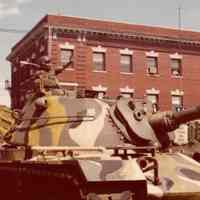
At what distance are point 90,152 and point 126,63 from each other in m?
31.2

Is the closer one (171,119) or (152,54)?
(171,119)

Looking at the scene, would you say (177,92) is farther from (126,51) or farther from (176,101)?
(126,51)

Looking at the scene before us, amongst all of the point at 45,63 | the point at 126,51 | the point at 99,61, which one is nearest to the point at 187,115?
the point at 45,63

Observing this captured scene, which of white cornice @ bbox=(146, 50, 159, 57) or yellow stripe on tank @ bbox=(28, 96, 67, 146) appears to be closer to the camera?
yellow stripe on tank @ bbox=(28, 96, 67, 146)

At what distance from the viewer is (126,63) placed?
39.1 meters

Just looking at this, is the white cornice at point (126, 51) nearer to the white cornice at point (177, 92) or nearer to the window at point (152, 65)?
the window at point (152, 65)

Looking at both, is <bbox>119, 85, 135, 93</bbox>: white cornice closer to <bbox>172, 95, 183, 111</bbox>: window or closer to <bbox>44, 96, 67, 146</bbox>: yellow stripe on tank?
<bbox>172, 95, 183, 111</bbox>: window

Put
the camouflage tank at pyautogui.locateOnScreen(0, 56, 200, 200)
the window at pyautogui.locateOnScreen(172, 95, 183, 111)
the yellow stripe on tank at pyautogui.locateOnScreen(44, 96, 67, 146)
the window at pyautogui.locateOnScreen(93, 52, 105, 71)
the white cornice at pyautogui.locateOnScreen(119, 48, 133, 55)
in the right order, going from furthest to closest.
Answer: the window at pyautogui.locateOnScreen(172, 95, 183, 111), the white cornice at pyautogui.locateOnScreen(119, 48, 133, 55), the window at pyautogui.locateOnScreen(93, 52, 105, 71), the yellow stripe on tank at pyautogui.locateOnScreen(44, 96, 67, 146), the camouflage tank at pyautogui.locateOnScreen(0, 56, 200, 200)

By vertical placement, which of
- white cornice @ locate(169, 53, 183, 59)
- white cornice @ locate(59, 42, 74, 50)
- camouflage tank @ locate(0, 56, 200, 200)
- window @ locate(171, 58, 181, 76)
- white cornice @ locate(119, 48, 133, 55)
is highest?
white cornice @ locate(59, 42, 74, 50)

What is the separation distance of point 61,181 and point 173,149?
130 inches

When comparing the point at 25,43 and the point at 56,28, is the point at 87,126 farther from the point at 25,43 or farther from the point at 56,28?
the point at 25,43

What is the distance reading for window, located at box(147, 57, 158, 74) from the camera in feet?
131

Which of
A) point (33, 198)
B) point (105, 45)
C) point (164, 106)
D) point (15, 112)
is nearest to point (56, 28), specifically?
point (105, 45)

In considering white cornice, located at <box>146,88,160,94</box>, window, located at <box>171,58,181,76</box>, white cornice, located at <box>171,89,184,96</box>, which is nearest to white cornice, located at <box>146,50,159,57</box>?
window, located at <box>171,58,181,76</box>
